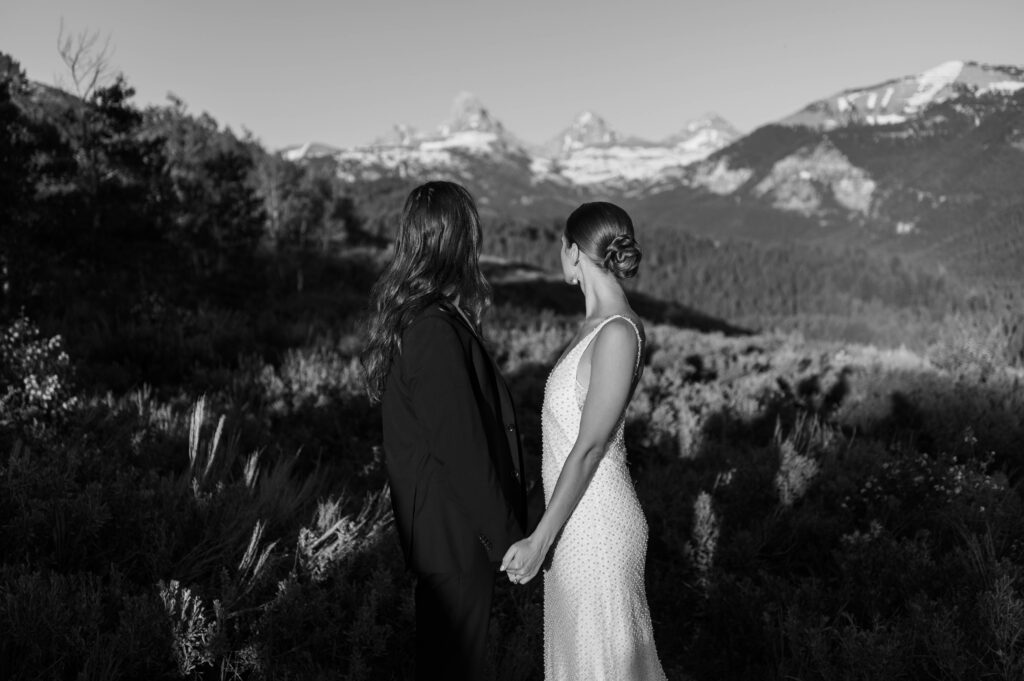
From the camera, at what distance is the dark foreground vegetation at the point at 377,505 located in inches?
125

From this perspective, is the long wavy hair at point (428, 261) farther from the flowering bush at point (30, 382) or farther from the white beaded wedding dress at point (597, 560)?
the flowering bush at point (30, 382)

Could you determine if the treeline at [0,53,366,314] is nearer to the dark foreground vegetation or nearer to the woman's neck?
the dark foreground vegetation

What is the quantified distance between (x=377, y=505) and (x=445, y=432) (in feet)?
10.3

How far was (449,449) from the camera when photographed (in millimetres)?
2096

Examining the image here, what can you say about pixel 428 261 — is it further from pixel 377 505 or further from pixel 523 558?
pixel 377 505

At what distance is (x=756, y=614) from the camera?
4.09m

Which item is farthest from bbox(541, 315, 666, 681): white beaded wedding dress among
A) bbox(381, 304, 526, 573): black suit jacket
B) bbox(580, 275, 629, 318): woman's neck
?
bbox(381, 304, 526, 573): black suit jacket

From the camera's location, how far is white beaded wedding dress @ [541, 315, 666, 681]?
2.37 m

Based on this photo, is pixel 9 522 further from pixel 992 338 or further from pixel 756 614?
pixel 992 338

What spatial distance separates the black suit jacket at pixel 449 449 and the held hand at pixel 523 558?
0.12ft

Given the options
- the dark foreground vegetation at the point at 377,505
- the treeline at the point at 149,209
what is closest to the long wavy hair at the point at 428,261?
the dark foreground vegetation at the point at 377,505

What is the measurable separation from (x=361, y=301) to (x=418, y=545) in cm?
1419

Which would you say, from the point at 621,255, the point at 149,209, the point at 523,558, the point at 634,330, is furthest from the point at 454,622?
the point at 149,209

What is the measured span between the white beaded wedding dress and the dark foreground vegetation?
12.0 inches
